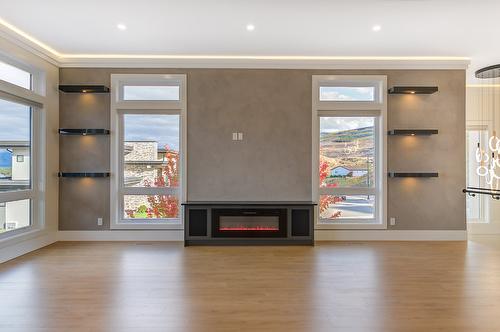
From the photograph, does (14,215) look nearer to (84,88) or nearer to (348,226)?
(84,88)

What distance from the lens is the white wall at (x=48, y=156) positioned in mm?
4761

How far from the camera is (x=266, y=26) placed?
170 inches

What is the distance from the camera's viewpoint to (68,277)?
3770 mm

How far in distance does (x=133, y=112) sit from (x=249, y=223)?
2713 millimetres

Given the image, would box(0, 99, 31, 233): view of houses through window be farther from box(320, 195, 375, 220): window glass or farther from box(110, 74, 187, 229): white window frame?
box(320, 195, 375, 220): window glass

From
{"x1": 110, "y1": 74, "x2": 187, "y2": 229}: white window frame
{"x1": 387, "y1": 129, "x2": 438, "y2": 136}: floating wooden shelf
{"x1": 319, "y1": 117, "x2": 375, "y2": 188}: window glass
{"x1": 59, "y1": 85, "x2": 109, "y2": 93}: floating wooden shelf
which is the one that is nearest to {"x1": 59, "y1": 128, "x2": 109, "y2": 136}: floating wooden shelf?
{"x1": 110, "y1": 74, "x2": 187, "y2": 229}: white window frame

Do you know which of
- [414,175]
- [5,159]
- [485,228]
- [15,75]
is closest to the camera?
[5,159]

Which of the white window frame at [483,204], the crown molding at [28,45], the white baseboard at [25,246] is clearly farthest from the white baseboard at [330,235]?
the crown molding at [28,45]

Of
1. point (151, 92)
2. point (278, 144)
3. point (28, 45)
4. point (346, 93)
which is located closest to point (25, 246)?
point (28, 45)

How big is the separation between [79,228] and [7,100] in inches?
89.4

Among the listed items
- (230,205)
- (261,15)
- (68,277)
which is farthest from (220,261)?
(261,15)

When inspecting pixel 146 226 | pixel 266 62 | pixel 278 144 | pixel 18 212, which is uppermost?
pixel 266 62

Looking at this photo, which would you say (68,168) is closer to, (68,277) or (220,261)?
(68,277)

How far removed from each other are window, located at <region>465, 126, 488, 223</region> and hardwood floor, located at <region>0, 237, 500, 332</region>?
5.88ft
